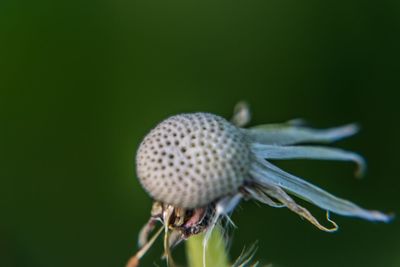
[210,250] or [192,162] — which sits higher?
[192,162]

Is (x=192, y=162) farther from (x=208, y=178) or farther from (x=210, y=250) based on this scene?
(x=210, y=250)

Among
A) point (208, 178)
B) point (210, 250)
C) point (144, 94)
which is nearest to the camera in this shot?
point (208, 178)

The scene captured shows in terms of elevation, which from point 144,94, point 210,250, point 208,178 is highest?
point 208,178

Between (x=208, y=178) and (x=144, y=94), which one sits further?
(x=144, y=94)

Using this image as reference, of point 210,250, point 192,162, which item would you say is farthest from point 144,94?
point 192,162

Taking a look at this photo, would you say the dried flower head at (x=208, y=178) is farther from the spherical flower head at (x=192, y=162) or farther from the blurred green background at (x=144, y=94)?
the blurred green background at (x=144, y=94)

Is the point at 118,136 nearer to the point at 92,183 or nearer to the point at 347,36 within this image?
the point at 92,183

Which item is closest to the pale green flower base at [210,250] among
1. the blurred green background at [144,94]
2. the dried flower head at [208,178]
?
the dried flower head at [208,178]
